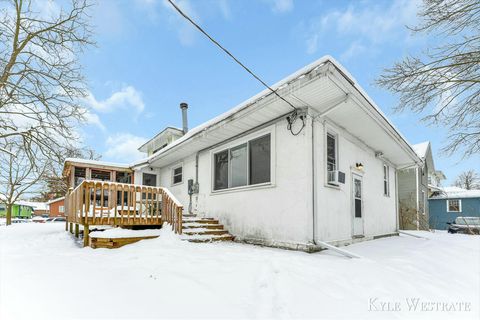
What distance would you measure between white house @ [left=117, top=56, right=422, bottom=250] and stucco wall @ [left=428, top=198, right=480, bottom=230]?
15.1 m

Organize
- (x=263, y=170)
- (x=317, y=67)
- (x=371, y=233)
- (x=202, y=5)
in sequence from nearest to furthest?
(x=317, y=67), (x=202, y=5), (x=263, y=170), (x=371, y=233)

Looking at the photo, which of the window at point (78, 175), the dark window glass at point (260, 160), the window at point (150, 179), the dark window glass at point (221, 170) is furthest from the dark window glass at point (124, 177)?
the dark window glass at point (260, 160)

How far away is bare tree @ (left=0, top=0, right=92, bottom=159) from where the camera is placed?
8.26 metres

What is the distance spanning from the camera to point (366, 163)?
819 centimetres

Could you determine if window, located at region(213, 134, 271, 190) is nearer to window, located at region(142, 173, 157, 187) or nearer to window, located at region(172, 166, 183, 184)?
window, located at region(172, 166, 183, 184)

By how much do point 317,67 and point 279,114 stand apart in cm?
185

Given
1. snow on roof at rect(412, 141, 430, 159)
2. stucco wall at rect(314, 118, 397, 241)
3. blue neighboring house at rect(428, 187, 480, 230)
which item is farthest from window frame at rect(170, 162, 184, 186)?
blue neighboring house at rect(428, 187, 480, 230)

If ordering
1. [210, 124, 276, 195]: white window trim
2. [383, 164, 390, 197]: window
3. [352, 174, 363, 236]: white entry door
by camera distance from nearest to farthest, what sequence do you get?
[210, 124, 276, 195]: white window trim
[352, 174, 363, 236]: white entry door
[383, 164, 390, 197]: window

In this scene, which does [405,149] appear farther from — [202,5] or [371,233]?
[202,5]

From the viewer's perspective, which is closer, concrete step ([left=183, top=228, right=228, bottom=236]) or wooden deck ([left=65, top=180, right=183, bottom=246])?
wooden deck ([left=65, top=180, right=183, bottom=246])

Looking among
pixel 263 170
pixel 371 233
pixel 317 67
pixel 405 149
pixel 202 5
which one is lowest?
pixel 371 233

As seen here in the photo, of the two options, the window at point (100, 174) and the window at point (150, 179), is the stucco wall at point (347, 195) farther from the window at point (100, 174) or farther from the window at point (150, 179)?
the window at point (100, 174)

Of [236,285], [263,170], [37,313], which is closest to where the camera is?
[37,313]

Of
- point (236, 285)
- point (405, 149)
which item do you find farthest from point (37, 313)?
point (405, 149)
